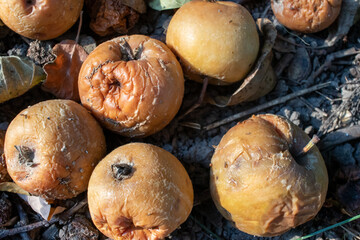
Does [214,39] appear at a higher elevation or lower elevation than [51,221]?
higher

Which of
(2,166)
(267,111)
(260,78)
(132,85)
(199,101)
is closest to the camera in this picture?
(132,85)

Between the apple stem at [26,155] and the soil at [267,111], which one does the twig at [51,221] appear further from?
the apple stem at [26,155]

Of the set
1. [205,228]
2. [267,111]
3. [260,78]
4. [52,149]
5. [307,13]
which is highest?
[307,13]

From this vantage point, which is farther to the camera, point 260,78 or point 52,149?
point 260,78

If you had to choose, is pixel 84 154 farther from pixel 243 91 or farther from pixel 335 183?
pixel 335 183

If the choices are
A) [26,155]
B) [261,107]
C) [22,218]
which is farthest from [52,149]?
[261,107]

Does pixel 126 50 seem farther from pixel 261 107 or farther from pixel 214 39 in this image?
pixel 261 107

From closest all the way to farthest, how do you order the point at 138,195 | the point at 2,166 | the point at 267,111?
1. the point at 138,195
2. the point at 2,166
3. the point at 267,111

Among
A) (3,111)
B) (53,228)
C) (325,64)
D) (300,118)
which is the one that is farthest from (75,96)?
(325,64)
